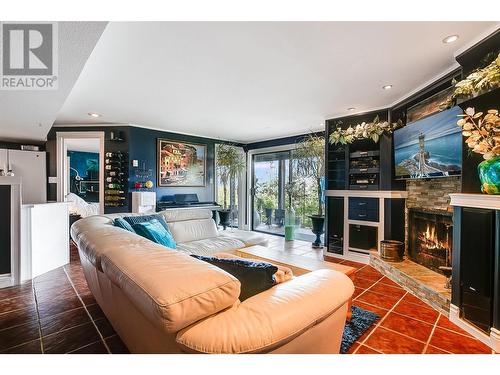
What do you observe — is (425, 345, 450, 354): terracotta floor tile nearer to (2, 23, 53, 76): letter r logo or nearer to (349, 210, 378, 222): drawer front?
(349, 210, 378, 222): drawer front

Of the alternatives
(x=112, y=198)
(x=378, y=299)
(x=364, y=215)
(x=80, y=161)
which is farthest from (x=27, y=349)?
(x=80, y=161)

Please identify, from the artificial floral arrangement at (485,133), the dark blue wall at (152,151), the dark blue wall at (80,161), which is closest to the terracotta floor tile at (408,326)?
the artificial floral arrangement at (485,133)

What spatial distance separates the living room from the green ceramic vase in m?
Answer: 0.01

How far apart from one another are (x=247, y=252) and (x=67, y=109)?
3.66 m

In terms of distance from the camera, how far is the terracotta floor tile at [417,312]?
87.6 inches

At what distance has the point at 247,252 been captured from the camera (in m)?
2.83

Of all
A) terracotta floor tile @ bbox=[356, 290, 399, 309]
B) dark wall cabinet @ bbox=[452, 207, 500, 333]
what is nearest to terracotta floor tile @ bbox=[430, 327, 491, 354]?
dark wall cabinet @ bbox=[452, 207, 500, 333]

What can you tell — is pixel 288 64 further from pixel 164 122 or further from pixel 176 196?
pixel 176 196

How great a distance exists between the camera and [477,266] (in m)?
1.93

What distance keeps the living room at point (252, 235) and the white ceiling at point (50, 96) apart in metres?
0.02

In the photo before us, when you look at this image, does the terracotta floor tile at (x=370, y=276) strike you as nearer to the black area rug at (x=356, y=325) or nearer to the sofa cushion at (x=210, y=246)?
the black area rug at (x=356, y=325)

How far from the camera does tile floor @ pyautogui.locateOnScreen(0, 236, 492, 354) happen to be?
1781 millimetres

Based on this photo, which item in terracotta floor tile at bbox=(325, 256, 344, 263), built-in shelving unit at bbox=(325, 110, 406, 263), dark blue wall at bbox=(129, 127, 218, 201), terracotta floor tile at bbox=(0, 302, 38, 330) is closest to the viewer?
terracotta floor tile at bbox=(0, 302, 38, 330)

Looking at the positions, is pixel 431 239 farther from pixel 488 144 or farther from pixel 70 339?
pixel 70 339
